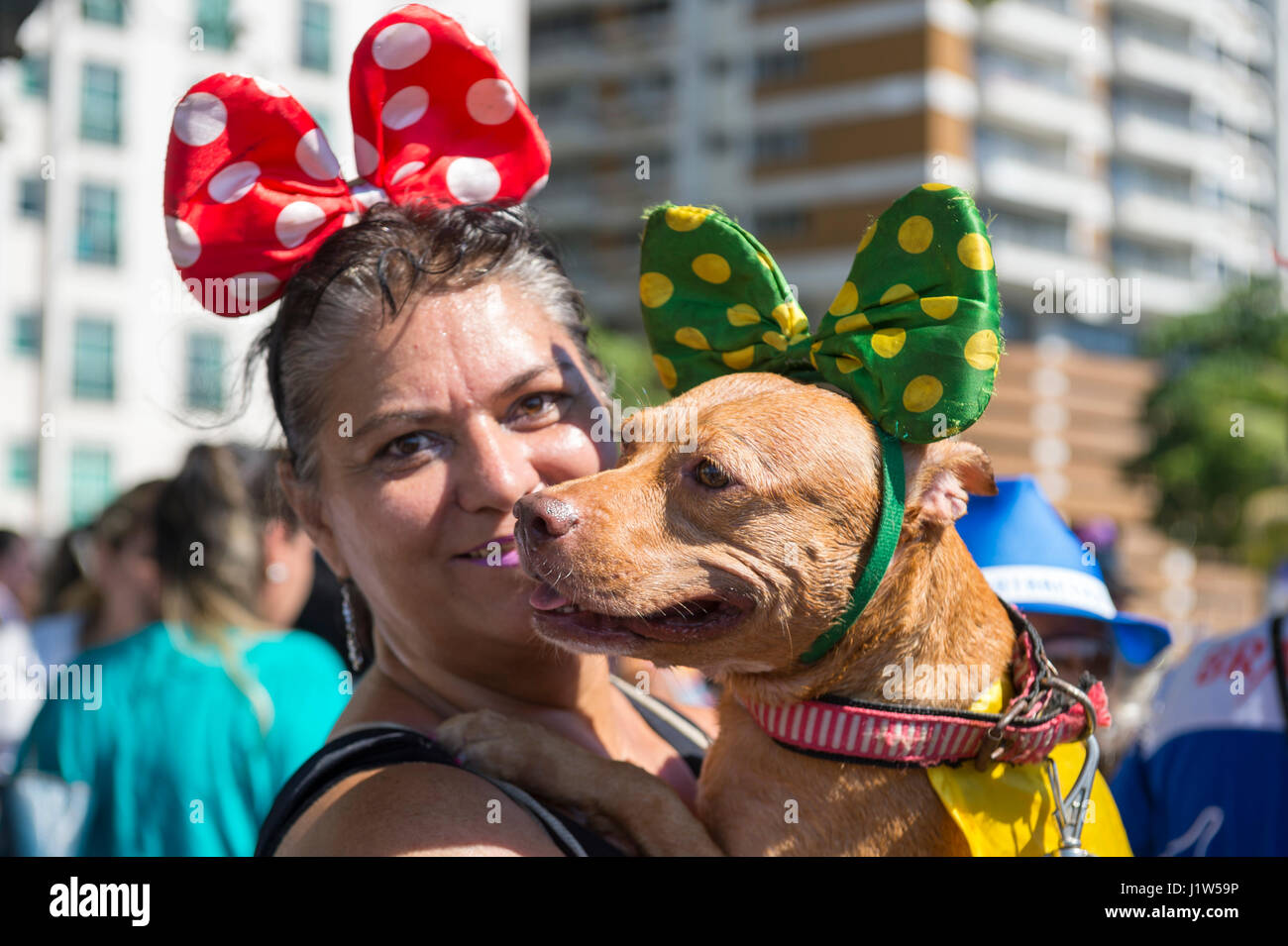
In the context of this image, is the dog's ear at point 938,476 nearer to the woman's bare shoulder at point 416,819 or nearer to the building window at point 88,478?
the woman's bare shoulder at point 416,819

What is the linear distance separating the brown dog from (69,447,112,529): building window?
2732 centimetres

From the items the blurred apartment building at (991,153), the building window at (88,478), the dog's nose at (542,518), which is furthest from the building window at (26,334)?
Result: the dog's nose at (542,518)

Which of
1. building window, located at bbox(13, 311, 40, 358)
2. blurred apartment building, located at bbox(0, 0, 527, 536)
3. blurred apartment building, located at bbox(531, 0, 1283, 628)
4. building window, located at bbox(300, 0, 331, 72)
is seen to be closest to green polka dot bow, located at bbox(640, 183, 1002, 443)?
A: blurred apartment building, located at bbox(0, 0, 527, 536)

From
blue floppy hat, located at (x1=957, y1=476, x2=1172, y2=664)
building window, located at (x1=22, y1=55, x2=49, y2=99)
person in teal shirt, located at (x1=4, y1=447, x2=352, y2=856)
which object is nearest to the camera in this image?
blue floppy hat, located at (x1=957, y1=476, x2=1172, y2=664)

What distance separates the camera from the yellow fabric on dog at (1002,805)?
203cm

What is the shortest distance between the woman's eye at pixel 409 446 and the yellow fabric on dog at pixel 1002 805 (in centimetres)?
105

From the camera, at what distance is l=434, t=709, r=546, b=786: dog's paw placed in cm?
212

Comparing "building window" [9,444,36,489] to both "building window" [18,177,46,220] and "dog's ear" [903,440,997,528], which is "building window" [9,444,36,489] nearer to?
"building window" [18,177,46,220]

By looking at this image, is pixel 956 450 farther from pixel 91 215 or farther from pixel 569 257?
pixel 91 215

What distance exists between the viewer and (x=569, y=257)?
2.79m

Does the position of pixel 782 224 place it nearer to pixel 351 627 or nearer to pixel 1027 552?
pixel 1027 552

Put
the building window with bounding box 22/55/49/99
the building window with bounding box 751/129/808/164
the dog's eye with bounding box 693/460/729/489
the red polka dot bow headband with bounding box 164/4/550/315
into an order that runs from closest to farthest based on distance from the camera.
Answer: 1. the dog's eye with bounding box 693/460/729/489
2. the red polka dot bow headband with bounding box 164/4/550/315
3. the building window with bounding box 22/55/49/99
4. the building window with bounding box 751/129/808/164

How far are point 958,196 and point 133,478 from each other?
28.1 metres

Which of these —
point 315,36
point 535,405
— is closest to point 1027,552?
point 535,405
